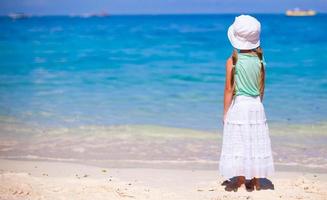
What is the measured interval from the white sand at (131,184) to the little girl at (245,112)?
0.34 metres

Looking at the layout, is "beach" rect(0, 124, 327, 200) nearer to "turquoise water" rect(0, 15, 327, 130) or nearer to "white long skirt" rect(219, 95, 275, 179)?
"white long skirt" rect(219, 95, 275, 179)

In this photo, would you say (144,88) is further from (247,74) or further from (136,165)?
(247,74)

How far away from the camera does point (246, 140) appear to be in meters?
5.47

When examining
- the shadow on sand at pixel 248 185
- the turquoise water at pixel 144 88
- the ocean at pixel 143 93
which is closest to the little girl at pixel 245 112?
the shadow on sand at pixel 248 185

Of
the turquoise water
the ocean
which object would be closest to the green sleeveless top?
the ocean

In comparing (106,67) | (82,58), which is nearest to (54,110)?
(106,67)

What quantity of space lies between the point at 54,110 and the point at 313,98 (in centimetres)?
600

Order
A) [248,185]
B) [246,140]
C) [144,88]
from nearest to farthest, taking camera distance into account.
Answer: [246,140], [248,185], [144,88]

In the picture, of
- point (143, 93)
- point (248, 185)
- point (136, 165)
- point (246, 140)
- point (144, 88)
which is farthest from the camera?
point (144, 88)

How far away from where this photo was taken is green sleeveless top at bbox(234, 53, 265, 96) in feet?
18.0

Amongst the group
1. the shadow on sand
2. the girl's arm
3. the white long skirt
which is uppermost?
the girl's arm

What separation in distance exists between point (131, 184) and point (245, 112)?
151 cm

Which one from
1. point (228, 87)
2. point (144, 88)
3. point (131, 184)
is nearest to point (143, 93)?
point (144, 88)

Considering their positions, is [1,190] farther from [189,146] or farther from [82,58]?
[82,58]
